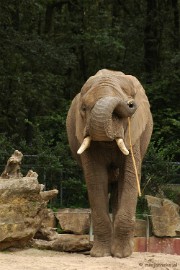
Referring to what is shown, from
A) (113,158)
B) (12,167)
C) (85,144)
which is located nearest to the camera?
(85,144)

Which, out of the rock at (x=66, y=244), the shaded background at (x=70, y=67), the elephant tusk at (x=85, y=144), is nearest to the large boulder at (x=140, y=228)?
the shaded background at (x=70, y=67)

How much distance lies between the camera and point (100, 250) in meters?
9.73

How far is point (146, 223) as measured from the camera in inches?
560

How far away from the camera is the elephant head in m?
8.78

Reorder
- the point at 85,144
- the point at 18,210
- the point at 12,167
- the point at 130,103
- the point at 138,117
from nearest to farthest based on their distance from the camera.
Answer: the point at 85,144 → the point at 18,210 → the point at 130,103 → the point at 138,117 → the point at 12,167

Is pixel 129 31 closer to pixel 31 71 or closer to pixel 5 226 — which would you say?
pixel 31 71

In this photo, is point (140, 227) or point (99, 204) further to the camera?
point (140, 227)

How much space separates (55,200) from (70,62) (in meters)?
5.43

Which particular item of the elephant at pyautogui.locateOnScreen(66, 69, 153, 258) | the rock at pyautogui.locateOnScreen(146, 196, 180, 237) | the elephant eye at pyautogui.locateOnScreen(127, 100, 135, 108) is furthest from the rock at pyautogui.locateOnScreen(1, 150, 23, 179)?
the rock at pyautogui.locateOnScreen(146, 196, 180, 237)

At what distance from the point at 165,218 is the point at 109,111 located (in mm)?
5913

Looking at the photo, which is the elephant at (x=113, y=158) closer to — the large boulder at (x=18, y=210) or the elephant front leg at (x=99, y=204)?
the elephant front leg at (x=99, y=204)

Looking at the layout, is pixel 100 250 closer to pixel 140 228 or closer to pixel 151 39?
pixel 140 228

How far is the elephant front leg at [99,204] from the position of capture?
9820mm

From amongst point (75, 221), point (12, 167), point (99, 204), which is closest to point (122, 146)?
point (99, 204)
